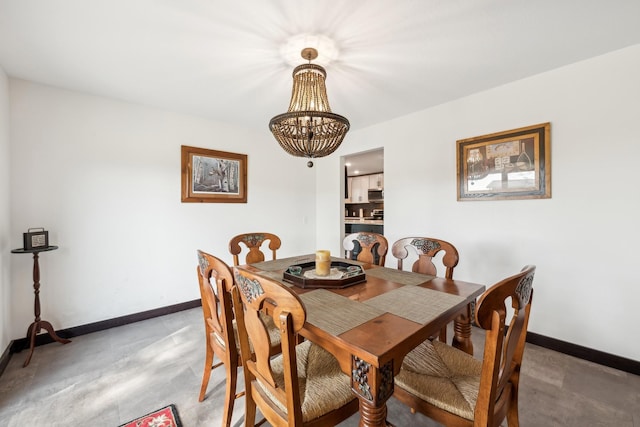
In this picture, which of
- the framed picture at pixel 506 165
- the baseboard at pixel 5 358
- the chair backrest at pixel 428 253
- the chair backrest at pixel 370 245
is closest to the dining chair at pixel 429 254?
the chair backrest at pixel 428 253

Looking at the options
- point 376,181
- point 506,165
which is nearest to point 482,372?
point 506,165

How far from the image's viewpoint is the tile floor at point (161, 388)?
152 cm

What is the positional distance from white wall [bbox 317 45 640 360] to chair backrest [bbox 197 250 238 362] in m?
2.42

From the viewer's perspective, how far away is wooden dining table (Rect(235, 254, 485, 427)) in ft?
2.91

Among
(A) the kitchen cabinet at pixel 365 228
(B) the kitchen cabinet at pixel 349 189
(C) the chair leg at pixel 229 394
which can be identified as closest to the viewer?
(C) the chair leg at pixel 229 394

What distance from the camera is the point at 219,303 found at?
1365 millimetres

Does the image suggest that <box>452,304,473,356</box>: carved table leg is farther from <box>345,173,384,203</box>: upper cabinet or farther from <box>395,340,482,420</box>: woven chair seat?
<box>345,173,384,203</box>: upper cabinet

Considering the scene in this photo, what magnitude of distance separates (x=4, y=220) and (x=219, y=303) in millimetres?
2209

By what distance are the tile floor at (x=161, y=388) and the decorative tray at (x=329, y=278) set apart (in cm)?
77

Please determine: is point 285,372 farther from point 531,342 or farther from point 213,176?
point 213,176

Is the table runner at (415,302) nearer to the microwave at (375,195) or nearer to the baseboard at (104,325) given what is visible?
the baseboard at (104,325)

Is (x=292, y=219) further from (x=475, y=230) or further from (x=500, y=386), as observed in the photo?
(x=500, y=386)

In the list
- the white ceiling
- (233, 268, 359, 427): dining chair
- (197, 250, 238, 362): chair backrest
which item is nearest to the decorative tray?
(233, 268, 359, 427): dining chair

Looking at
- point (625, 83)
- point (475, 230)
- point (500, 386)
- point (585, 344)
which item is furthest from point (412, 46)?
point (585, 344)
